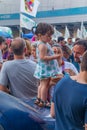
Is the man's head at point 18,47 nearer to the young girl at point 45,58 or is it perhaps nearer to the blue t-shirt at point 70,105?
the young girl at point 45,58

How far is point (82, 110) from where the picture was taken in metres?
2.68

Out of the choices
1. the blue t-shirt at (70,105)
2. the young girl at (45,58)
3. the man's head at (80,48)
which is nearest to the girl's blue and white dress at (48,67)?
the young girl at (45,58)

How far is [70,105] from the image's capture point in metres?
2.75

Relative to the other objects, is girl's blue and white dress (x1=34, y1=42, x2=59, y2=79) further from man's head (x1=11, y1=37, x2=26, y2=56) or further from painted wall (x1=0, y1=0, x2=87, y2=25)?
painted wall (x1=0, y1=0, x2=87, y2=25)

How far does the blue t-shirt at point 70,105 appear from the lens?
2.69 m

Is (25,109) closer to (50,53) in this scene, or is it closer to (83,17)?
(50,53)

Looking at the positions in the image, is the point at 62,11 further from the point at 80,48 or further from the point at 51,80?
the point at 80,48

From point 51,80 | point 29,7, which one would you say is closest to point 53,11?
point 29,7

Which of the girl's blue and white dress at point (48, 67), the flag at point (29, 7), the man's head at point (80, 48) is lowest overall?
the girl's blue and white dress at point (48, 67)

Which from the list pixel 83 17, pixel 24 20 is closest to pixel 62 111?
pixel 24 20

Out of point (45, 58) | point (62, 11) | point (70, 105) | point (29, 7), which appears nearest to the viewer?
point (70, 105)

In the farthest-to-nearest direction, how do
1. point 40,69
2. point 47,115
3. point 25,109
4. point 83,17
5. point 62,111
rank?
point 83,17 < point 40,69 < point 47,115 < point 25,109 < point 62,111

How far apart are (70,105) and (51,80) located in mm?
2245

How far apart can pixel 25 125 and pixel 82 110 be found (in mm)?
766
